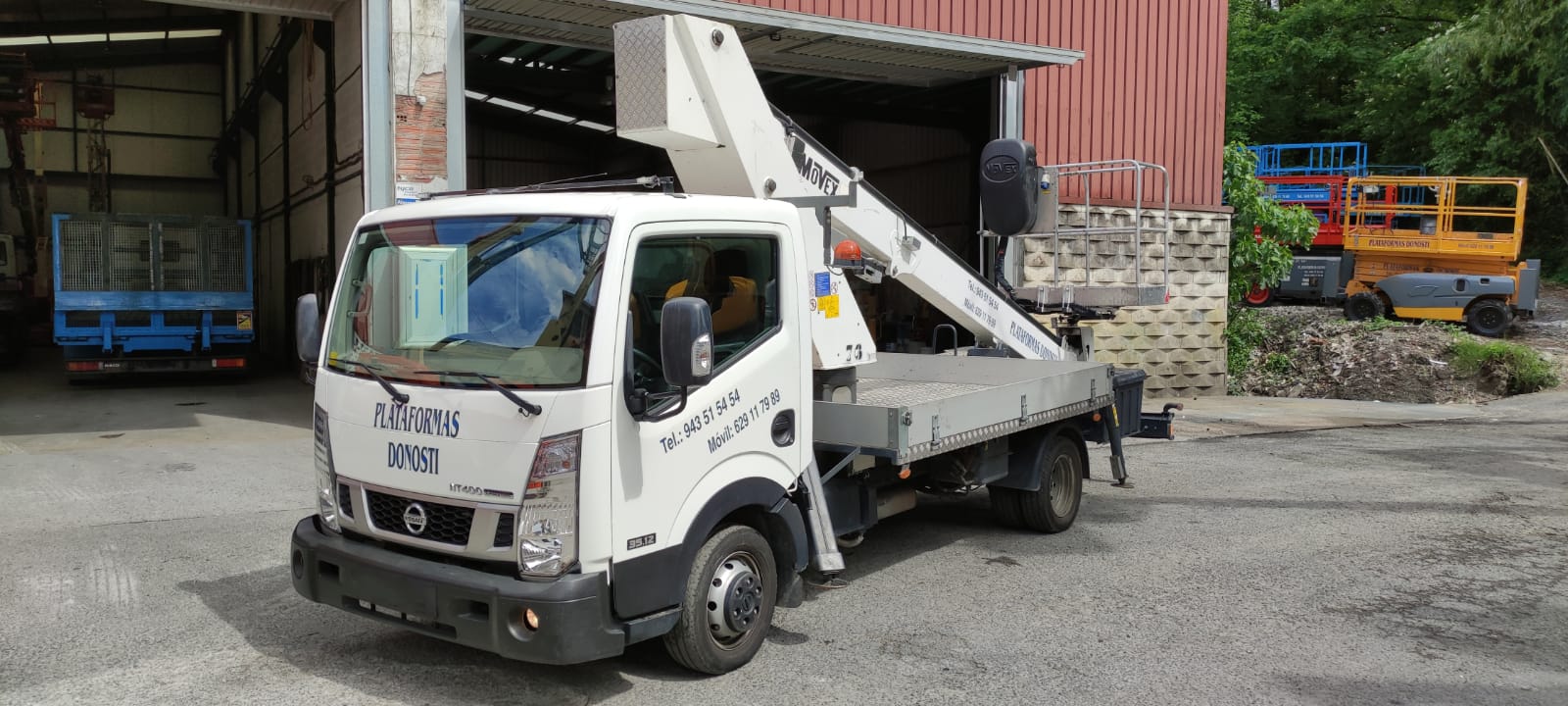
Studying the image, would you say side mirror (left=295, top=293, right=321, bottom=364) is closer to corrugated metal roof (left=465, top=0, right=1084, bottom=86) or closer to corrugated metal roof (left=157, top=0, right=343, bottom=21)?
corrugated metal roof (left=465, top=0, right=1084, bottom=86)

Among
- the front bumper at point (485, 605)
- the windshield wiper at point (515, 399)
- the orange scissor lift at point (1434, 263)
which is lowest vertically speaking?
the front bumper at point (485, 605)

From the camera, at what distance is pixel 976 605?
620cm

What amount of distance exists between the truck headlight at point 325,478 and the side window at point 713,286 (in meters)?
1.46

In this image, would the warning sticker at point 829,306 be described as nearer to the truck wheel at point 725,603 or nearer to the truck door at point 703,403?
the truck door at point 703,403

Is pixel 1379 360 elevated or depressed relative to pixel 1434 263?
depressed

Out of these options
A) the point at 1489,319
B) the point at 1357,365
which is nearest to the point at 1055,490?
the point at 1357,365

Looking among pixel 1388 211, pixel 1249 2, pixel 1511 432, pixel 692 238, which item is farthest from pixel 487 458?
pixel 1249 2

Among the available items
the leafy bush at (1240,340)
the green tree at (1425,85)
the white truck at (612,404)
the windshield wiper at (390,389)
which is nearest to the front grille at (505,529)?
the white truck at (612,404)

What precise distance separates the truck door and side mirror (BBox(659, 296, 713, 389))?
21 cm

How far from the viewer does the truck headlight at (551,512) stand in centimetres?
423

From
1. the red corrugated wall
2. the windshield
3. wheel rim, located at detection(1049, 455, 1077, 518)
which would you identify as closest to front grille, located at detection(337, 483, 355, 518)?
the windshield

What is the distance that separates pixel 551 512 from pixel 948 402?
2690 mm

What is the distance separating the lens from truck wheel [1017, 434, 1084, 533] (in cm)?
770

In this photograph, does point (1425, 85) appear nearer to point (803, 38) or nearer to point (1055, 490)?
point (803, 38)
